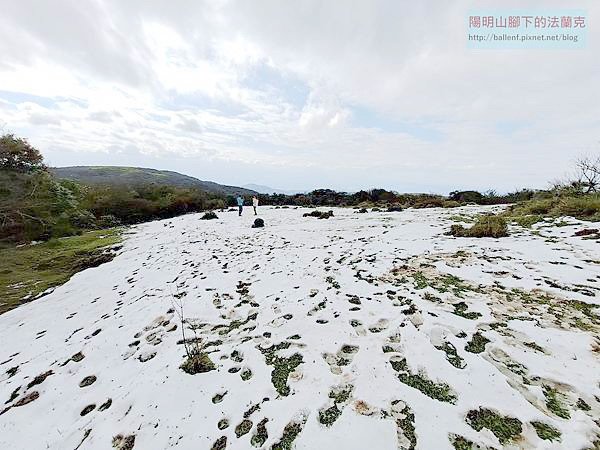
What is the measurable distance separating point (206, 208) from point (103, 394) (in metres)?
22.0

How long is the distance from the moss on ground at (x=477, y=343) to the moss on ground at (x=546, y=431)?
92 cm

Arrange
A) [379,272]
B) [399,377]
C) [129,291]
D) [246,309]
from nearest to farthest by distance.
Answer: [399,377]
[246,309]
[379,272]
[129,291]

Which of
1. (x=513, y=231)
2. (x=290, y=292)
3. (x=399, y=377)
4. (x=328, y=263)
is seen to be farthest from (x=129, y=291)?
(x=513, y=231)

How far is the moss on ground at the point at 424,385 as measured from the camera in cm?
255

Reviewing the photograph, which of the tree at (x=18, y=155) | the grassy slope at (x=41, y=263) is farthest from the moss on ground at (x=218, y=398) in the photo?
the tree at (x=18, y=155)

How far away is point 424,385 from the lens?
8.89 feet

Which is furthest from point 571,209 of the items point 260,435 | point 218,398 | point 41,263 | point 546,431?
point 41,263

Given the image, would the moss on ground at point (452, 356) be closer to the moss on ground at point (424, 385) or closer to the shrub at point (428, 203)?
the moss on ground at point (424, 385)

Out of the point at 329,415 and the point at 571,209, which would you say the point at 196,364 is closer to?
the point at 329,415

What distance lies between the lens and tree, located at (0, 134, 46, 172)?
12.2 m

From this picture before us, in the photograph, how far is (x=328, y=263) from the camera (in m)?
6.80

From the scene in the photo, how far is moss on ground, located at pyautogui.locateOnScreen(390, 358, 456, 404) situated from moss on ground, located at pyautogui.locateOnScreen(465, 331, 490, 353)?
691mm

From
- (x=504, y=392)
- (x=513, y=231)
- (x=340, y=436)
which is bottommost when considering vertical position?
(x=340, y=436)

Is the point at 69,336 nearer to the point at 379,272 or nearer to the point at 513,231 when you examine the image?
the point at 379,272
